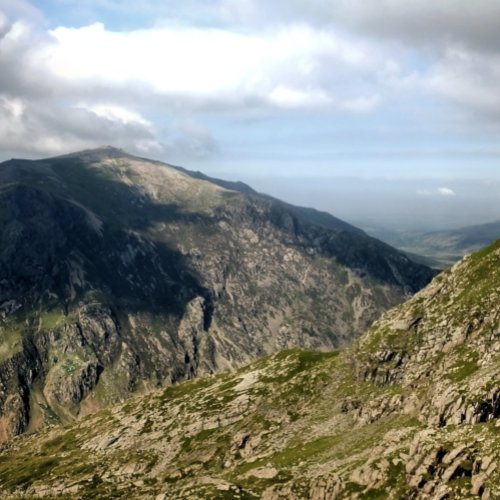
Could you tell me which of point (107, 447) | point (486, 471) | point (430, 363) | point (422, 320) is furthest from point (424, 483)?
point (107, 447)

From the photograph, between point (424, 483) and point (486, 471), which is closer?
point (486, 471)

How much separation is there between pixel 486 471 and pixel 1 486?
165896 mm

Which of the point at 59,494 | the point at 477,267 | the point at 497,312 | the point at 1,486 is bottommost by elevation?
the point at 1,486

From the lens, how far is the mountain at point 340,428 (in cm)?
7825

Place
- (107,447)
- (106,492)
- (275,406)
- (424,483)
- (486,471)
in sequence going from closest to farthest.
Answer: (486,471) < (424,483) < (106,492) < (275,406) < (107,447)

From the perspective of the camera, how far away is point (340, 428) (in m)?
122

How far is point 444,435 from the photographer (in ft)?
260

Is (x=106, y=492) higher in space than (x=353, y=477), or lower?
lower

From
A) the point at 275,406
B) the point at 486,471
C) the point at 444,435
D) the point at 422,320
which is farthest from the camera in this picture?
the point at 275,406

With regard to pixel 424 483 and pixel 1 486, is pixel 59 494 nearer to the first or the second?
pixel 1 486

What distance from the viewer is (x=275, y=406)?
151625mm

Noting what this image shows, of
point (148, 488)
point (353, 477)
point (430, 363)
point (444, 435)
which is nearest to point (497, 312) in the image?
point (430, 363)

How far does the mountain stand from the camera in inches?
3081

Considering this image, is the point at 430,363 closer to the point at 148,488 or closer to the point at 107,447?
the point at 148,488
